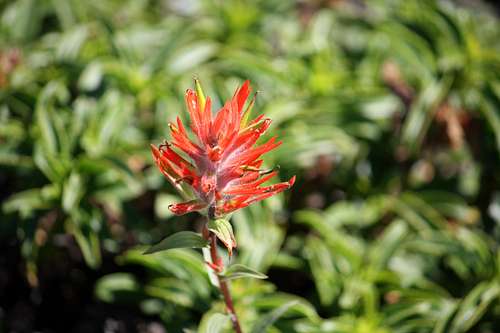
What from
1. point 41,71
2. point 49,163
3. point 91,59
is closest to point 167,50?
point 91,59

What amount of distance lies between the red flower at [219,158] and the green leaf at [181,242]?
8cm

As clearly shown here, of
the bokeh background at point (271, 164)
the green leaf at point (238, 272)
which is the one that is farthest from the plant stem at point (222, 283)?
the bokeh background at point (271, 164)

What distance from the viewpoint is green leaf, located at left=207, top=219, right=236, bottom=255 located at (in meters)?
1.25

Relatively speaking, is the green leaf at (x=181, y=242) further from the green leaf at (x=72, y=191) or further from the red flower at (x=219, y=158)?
the green leaf at (x=72, y=191)

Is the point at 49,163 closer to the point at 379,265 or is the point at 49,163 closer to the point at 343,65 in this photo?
the point at 379,265

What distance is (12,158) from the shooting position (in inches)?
87.1

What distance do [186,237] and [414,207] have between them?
4.83 feet

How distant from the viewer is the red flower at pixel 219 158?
1.24m

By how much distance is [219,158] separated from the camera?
49.8 inches

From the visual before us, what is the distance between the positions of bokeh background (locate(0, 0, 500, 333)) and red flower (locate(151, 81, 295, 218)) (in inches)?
28.1

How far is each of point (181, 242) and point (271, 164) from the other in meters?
1.07

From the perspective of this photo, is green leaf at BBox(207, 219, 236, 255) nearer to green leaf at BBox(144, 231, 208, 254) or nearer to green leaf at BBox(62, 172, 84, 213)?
green leaf at BBox(144, 231, 208, 254)

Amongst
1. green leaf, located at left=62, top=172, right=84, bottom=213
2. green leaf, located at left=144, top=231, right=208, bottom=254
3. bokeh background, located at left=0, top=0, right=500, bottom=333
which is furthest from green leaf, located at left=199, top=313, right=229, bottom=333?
green leaf, located at left=62, top=172, right=84, bottom=213

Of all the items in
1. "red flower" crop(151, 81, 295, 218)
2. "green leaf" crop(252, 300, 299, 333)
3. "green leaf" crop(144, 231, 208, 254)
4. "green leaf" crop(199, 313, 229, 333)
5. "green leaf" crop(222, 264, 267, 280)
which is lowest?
"green leaf" crop(252, 300, 299, 333)
